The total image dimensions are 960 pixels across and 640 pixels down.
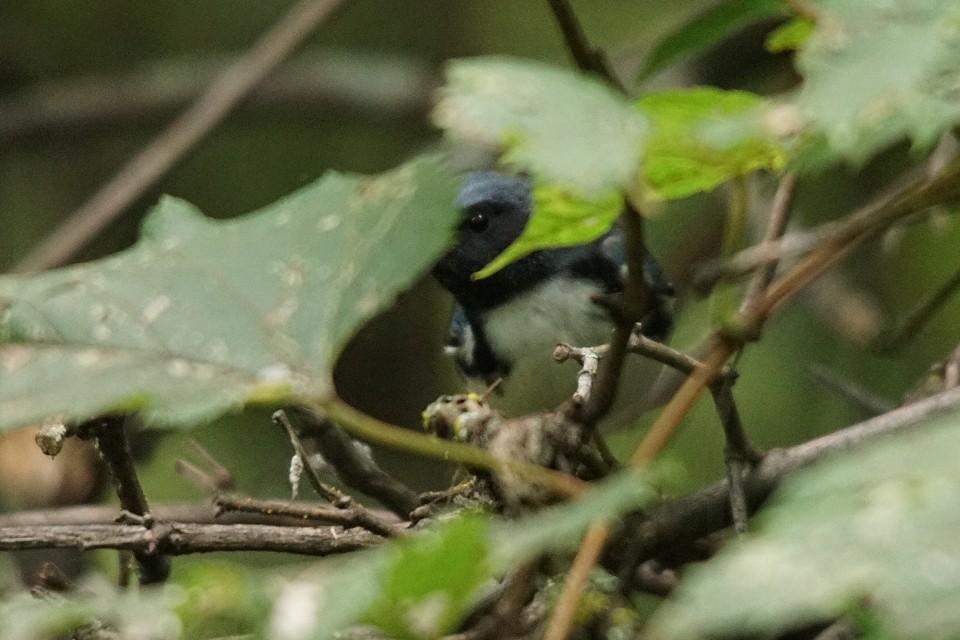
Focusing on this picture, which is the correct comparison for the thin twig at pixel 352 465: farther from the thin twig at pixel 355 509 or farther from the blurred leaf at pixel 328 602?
the blurred leaf at pixel 328 602

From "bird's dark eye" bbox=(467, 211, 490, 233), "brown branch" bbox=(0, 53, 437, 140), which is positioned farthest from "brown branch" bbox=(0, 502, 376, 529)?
"brown branch" bbox=(0, 53, 437, 140)

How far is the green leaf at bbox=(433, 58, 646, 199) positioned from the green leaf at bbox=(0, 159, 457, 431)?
0.12 metres

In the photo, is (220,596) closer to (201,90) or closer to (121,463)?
(121,463)

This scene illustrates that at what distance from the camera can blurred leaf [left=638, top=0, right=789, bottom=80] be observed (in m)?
0.86

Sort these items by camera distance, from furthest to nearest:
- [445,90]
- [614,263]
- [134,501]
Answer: [614,263]
[134,501]
[445,90]

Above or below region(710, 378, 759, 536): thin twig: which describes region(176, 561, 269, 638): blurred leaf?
below

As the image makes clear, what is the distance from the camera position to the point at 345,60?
295cm

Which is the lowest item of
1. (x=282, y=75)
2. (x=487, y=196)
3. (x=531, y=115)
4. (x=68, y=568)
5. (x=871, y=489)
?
(x=871, y=489)

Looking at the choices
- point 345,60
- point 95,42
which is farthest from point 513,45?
point 95,42

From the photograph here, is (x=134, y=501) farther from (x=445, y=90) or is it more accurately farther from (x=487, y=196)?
(x=487, y=196)

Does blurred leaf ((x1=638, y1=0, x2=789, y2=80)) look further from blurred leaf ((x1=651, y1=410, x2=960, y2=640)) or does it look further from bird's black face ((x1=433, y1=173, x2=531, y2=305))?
bird's black face ((x1=433, y1=173, x2=531, y2=305))

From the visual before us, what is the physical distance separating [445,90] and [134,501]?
0.57 metres

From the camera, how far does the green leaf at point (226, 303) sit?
1.95 feet

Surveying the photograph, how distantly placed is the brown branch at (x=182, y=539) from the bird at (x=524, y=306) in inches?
38.8
